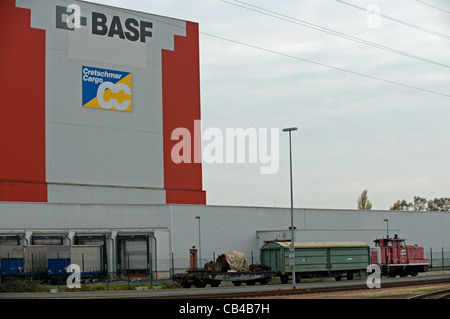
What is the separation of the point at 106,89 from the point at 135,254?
1735 cm

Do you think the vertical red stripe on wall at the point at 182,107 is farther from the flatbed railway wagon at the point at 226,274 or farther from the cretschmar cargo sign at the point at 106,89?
the flatbed railway wagon at the point at 226,274

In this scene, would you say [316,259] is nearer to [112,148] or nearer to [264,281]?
[264,281]

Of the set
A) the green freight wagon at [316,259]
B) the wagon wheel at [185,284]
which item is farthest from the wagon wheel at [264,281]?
the wagon wheel at [185,284]

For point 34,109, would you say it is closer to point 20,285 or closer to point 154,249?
point 154,249

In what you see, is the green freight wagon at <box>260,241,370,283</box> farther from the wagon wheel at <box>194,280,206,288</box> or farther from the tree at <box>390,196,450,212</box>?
the tree at <box>390,196,450,212</box>

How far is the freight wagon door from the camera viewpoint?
55750mm

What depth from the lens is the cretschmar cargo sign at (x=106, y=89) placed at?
6281cm

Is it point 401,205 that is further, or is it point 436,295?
point 401,205

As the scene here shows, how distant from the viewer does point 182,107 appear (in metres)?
69.2

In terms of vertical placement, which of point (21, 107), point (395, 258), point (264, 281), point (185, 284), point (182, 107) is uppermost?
point (182, 107)

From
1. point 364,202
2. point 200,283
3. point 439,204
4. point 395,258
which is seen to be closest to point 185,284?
point 200,283

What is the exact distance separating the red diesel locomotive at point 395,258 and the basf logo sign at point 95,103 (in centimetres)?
2200

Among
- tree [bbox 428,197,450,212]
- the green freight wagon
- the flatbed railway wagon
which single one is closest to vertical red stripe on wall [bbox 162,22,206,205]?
the green freight wagon
